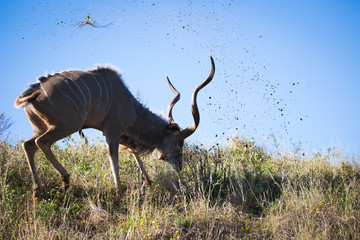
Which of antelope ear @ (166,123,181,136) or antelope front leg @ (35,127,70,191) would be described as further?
antelope ear @ (166,123,181,136)

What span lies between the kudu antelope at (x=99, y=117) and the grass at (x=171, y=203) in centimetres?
40

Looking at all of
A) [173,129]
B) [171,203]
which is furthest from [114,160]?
[173,129]

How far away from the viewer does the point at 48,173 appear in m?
6.73

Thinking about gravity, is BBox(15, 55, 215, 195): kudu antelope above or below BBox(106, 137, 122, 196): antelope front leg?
above

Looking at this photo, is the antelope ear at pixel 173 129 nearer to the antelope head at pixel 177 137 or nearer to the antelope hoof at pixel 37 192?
the antelope head at pixel 177 137

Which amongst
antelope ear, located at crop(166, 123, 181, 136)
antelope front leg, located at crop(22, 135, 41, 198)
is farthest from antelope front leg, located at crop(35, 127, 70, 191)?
antelope ear, located at crop(166, 123, 181, 136)

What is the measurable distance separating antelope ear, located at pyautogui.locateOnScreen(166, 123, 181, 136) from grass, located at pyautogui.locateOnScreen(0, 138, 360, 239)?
0.57m

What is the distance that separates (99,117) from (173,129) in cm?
170

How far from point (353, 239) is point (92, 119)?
15.7 ft

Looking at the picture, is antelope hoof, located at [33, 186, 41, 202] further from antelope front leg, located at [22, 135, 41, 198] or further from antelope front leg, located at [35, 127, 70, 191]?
antelope front leg, located at [35, 127, 70, 191]

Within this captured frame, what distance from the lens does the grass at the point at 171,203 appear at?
523 centimetres

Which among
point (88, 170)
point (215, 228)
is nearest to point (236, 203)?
point (215, 228)

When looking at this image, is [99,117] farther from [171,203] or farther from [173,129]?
[171,203]

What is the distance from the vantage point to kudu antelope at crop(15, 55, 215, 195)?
5641 mm
